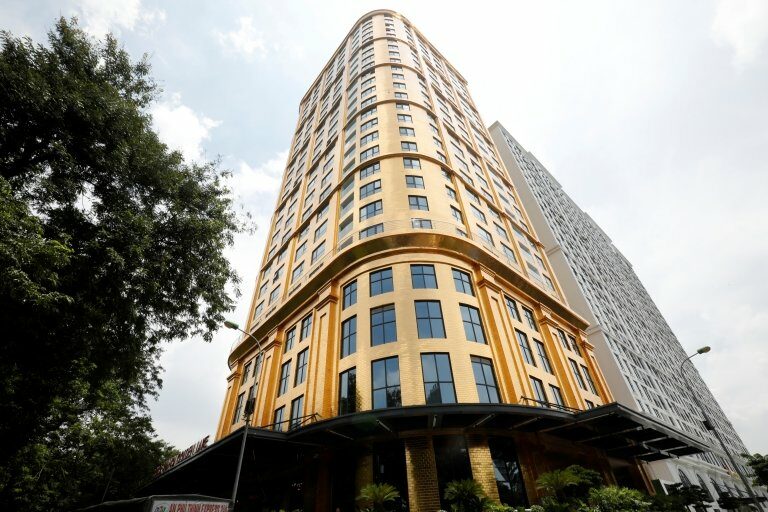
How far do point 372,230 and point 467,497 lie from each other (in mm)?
16889

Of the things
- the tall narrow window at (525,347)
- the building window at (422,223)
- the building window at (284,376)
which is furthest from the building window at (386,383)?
the building window at (422,223)

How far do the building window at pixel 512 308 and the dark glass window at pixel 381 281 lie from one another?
857cm

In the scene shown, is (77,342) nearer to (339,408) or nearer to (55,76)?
(55,76)

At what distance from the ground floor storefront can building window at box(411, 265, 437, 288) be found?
7.90 m

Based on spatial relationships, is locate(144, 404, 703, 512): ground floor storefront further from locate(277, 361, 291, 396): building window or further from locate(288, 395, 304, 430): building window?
locate(277, 361, 291, 396): building window

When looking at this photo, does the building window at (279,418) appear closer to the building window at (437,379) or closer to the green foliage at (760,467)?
the building window at (437,379)

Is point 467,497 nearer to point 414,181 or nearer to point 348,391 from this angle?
point 348,391

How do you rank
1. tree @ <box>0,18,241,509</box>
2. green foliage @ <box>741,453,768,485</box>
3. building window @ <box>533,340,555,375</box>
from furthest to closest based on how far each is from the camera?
1. green foliage @ <box>741,453,768,485</box>
2. building window @ <box>533,340,555,375</box>
3. tree @ <box>0,18,241,509</box>

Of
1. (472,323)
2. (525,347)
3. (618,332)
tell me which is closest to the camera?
(472,323)

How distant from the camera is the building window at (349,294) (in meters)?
23.5

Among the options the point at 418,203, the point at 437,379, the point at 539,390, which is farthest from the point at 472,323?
the point at 418,203

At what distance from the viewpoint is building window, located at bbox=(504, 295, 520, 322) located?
25.5 m

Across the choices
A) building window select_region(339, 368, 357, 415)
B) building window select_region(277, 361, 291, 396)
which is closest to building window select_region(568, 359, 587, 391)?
building window select_region(339, 368, 357, 415)

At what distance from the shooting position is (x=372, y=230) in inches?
1033
